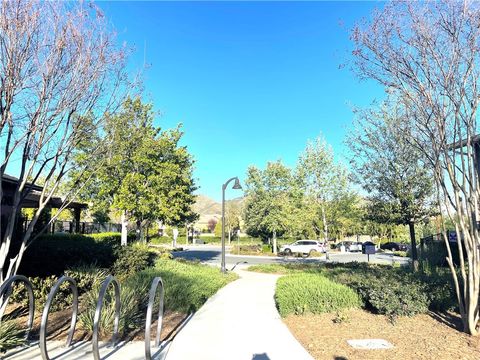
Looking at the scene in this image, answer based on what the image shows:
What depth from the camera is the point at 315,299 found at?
25.7 ft

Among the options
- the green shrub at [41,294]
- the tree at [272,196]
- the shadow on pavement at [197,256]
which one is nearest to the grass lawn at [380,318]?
the green shrub at [41,294]

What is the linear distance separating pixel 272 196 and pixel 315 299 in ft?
85.3

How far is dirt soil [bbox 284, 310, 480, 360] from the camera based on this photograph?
505 cm

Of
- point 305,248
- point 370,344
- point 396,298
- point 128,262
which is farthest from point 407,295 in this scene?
point 305,248

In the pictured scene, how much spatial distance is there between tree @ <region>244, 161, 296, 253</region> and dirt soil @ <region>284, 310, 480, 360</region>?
80.0 feet

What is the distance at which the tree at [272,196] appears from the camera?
106 feet

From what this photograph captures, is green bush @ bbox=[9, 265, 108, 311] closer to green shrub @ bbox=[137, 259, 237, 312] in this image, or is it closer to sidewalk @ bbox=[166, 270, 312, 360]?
green shrub @ bbox=[137, 259, 237, 312]

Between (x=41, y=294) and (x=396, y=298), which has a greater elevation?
(x=41, y=294)

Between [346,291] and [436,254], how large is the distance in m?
8.10

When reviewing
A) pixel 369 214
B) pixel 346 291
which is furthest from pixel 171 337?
pixel 369 214

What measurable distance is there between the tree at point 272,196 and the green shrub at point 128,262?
2114 cm

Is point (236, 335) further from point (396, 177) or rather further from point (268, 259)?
point (268, 259)

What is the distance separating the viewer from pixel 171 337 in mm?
6102

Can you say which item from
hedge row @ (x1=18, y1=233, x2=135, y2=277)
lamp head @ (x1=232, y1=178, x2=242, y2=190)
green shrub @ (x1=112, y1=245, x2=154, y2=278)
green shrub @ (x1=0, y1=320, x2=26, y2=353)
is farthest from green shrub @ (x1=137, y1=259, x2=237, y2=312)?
lamp head @ (x1=232, y1=178, x2=242, y2=190)
